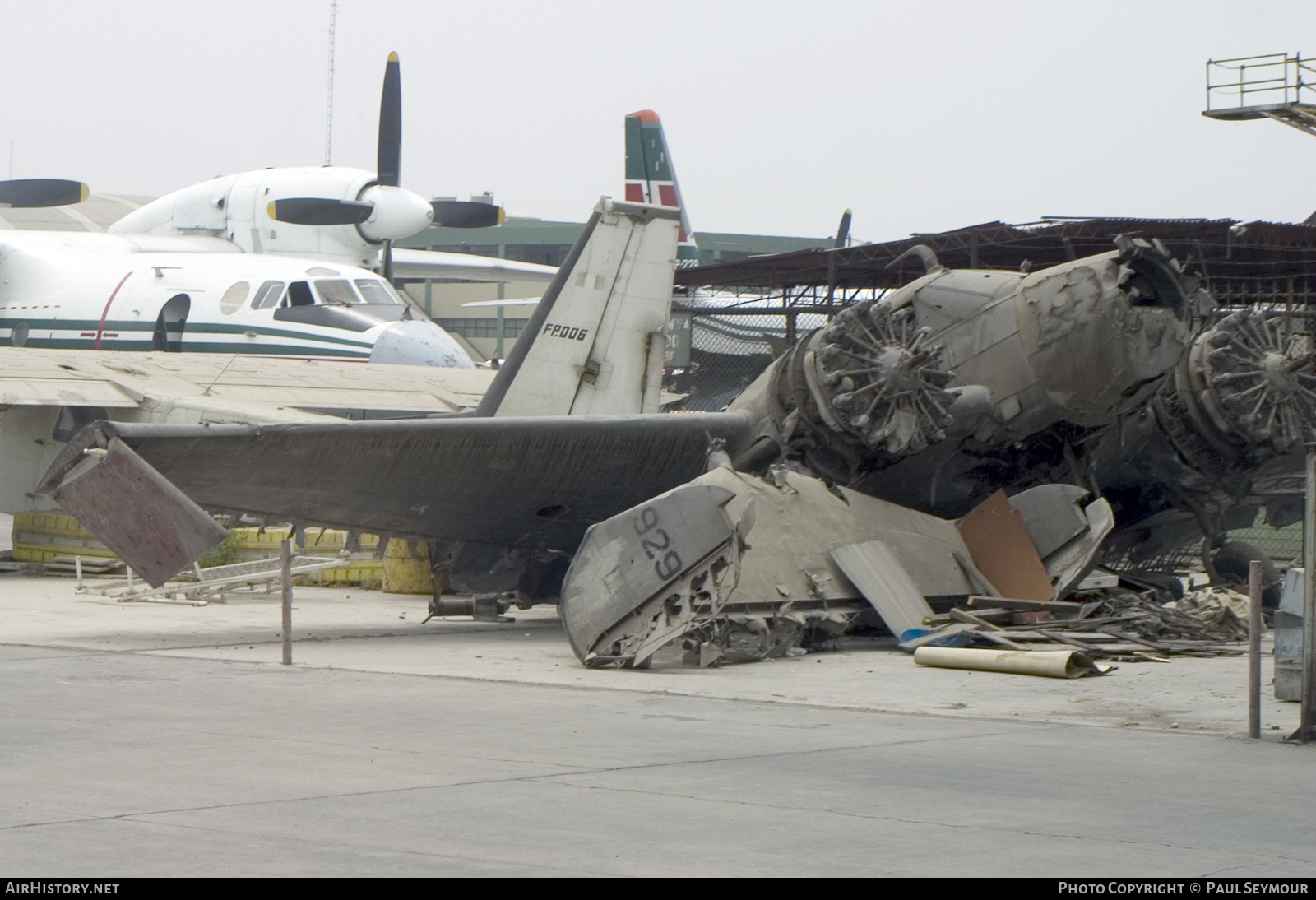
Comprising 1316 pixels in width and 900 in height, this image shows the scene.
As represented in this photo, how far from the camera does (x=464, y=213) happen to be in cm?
3966

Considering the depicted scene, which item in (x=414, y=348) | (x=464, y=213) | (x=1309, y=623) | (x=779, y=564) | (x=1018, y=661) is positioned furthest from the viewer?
(x=464, y=213)

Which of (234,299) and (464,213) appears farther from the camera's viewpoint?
(464,213)

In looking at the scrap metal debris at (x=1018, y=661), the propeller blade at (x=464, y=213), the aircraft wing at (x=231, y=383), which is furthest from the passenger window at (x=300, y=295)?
the scrap metal debris at (x=1018, y=661)

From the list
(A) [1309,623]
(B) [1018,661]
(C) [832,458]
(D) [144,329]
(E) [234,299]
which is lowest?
(B) [1018,661]

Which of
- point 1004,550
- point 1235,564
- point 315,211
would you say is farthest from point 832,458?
point 315,211

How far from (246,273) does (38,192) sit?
12121mm

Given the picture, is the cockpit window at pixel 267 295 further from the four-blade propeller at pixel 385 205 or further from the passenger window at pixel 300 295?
the four-blade propeller at pixel 385 205

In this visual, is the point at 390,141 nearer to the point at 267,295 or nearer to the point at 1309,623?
the point at 267,295

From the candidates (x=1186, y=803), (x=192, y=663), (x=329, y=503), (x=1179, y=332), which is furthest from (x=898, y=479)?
(x=1186, y=803)

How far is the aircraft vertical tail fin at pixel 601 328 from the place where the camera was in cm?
1727

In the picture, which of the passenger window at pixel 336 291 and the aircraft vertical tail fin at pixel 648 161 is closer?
the passenger window at pixel 336 291

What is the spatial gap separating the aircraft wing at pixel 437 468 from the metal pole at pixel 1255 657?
6.80 meters

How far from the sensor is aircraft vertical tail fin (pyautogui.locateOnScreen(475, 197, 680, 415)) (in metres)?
17.3

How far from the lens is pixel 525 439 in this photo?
14430 mm
